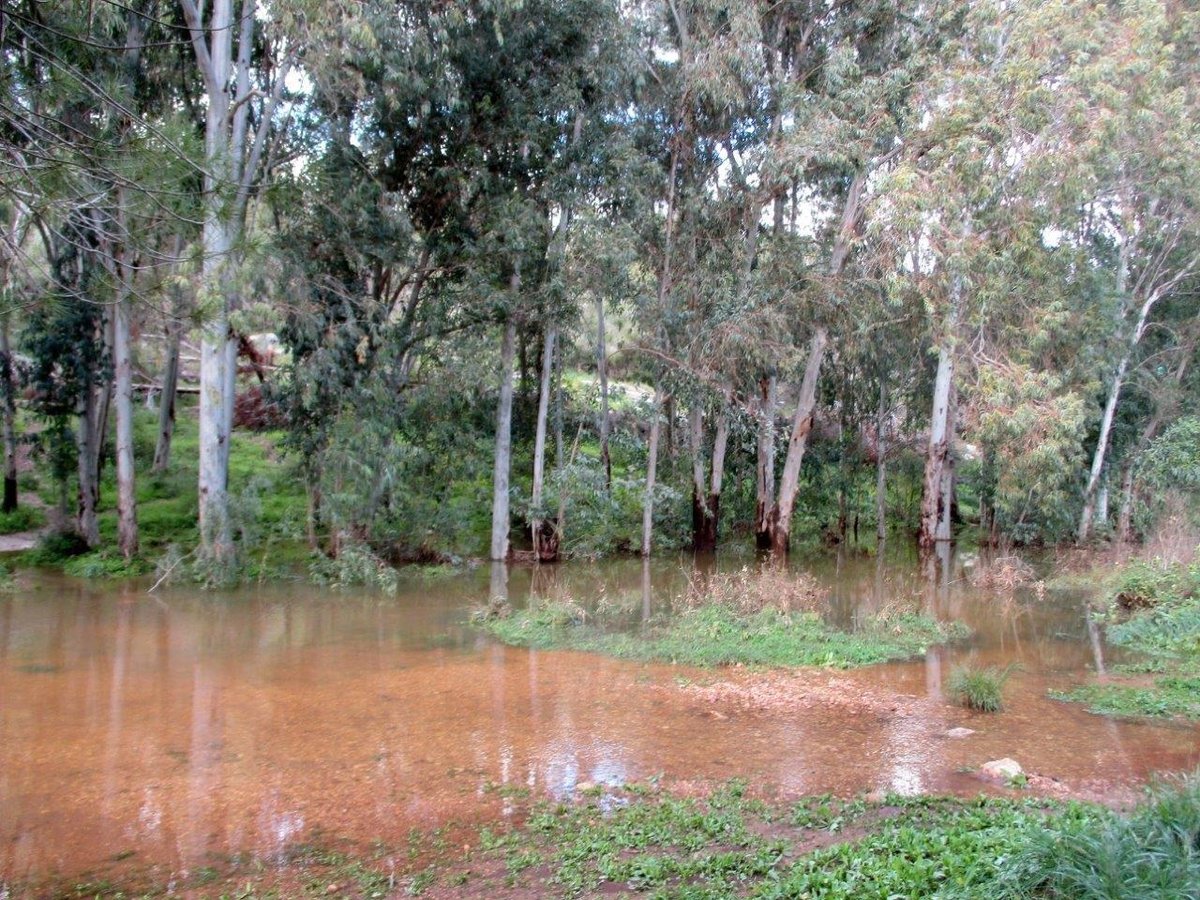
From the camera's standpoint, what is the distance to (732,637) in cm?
1061

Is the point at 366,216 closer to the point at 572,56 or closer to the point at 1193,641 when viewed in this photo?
the point at 572,56

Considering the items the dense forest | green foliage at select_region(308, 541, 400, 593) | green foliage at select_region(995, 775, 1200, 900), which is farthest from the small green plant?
green foliage at select_region(308, 541, 400, 593)

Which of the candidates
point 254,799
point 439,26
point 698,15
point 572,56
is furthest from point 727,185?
point 254,799

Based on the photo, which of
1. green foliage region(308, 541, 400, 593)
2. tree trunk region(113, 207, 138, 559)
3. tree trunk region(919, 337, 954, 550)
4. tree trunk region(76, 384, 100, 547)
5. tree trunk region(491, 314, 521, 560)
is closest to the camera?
green foliage region(308, 541, 400, 593)

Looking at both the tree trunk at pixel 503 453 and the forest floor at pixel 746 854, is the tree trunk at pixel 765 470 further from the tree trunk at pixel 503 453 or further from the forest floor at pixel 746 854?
the forest floor at pixel 746 854

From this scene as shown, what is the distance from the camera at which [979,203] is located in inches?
657

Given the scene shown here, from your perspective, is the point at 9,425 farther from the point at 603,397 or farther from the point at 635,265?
the point at 635,265

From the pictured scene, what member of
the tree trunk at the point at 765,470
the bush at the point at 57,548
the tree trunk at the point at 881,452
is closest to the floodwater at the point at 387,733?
the bush at the point at 57,548

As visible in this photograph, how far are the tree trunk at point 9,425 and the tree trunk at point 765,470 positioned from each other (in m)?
14.7

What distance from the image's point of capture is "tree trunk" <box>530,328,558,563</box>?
18.1 metres

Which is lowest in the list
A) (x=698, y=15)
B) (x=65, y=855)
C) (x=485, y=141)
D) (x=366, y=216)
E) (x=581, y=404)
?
(x=65, y=855)

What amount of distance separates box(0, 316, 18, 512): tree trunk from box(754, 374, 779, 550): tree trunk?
48.2 ft

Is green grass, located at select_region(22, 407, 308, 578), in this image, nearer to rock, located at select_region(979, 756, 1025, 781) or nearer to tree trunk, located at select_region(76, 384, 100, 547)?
tree trunk, located at select_region(76, 384, 100, 547)

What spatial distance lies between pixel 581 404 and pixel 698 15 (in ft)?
27.1
